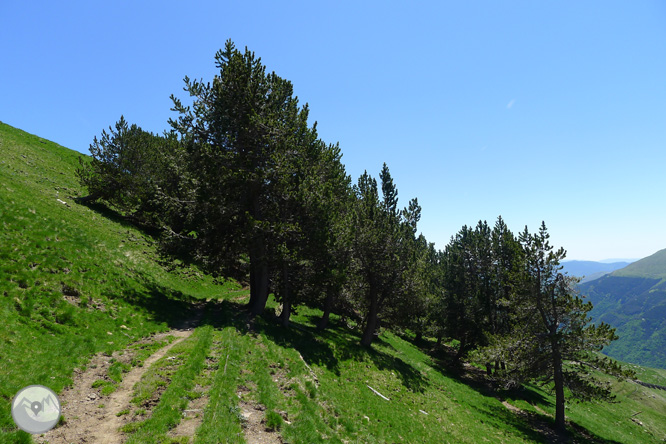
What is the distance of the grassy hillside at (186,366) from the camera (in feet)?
33.5

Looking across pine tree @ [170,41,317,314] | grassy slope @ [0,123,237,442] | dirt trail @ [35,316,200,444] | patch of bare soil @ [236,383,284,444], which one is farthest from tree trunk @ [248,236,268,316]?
patch of bare soil @ [236,383,284,444]

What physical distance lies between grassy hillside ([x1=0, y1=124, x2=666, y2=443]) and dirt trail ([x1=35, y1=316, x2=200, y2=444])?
0.10 meters

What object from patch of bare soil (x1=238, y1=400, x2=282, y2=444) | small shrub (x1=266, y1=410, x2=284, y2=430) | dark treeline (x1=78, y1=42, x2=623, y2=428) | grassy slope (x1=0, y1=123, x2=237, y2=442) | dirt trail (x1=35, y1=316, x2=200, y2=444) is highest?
dark treeline (x1=78, y1=42, x2=623, y2=428)

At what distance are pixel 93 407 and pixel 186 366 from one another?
3969 millimetres

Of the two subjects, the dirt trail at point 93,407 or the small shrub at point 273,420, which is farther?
the small shrub at point 273,420

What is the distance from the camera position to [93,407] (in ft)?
32.0

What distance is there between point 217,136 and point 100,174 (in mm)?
26169

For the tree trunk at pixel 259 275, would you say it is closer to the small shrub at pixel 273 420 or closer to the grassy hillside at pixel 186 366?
the grassy hillside at pixel 186 366

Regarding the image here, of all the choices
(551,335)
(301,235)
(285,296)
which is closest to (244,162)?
(301,235)

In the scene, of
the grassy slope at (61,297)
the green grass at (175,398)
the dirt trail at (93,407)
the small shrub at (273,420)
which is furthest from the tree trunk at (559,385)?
the grassy slope at (61,297)

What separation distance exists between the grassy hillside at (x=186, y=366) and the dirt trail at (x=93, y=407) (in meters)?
0.10

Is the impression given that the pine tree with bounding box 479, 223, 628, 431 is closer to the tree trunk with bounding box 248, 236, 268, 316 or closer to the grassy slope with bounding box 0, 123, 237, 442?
the tree trunk with bounding box 248, 236, 268, 316

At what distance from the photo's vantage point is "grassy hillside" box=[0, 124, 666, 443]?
33.5ft

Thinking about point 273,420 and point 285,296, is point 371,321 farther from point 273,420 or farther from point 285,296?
point 273,420
